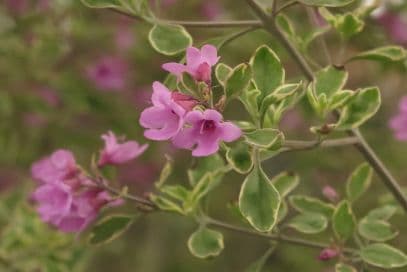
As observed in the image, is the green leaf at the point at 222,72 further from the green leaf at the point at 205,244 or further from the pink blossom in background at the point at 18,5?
the pink blossom in background at the point at 18,5

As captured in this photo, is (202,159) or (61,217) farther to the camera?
(202,159)

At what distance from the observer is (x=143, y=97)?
2.25m

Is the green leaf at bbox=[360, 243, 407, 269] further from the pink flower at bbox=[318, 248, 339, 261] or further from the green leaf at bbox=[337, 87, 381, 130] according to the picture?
the green leaf at bbox=[337, 87, 381, 130]

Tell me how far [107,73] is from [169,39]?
97 centimetres

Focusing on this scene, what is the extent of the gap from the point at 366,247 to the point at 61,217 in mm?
412

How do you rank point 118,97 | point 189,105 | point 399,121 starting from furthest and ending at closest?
1. point 118,97
2. point 399,121
3. point 189,105

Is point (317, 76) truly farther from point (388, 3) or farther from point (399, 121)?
point (388, 3)

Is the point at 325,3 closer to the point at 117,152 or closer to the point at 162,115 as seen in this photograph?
the point at 162,115

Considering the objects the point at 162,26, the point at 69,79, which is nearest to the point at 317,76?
the point at 162,26

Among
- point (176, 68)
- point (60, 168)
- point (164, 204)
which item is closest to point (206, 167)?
point (164, 204)

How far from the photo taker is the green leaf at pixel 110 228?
1176 millimetres

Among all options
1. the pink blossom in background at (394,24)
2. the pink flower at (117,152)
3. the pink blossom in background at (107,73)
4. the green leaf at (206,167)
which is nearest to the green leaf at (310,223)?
the green leaf at (206,167)

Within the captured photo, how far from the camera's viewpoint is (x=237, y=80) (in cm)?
90

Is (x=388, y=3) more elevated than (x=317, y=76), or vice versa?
(x=317, y=76)
